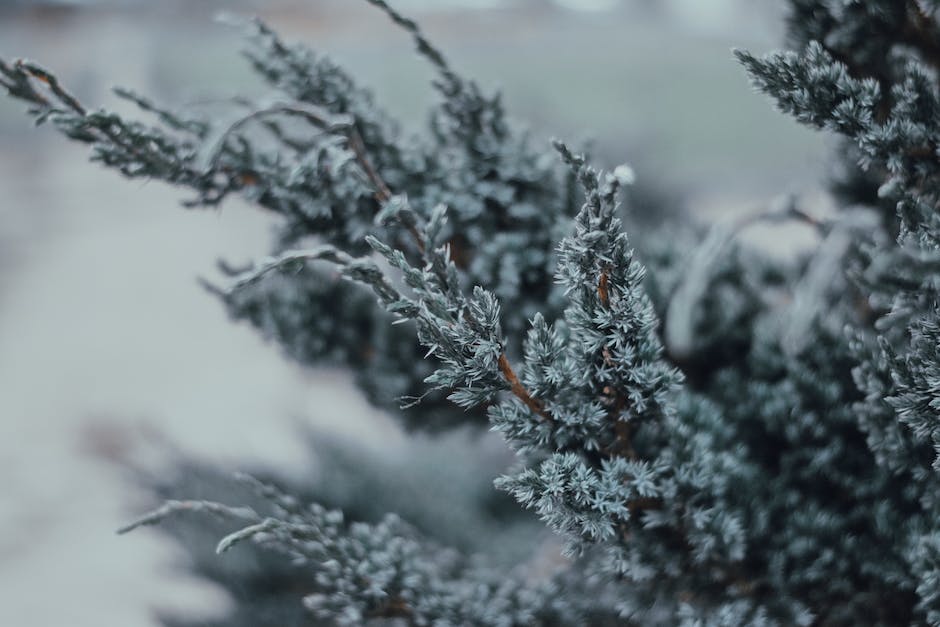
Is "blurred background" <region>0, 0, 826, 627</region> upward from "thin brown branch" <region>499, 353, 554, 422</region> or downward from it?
upward

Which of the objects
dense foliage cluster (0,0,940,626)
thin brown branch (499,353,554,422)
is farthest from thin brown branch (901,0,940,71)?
thin brown branch (499,353,554,422)

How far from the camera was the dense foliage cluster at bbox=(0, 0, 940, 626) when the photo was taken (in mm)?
322

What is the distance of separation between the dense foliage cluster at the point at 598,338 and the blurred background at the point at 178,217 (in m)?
0.08

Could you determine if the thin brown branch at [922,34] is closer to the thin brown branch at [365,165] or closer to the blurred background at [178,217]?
the blurred background at [178,217]

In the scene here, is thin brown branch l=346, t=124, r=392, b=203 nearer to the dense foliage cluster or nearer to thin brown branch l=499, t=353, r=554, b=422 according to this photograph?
the dense foliage cluster

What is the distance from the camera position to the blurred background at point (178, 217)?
960 millimetres

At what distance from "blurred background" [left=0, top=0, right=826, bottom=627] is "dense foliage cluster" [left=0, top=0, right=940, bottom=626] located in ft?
0.28

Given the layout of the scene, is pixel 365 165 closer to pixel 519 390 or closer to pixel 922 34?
pixel 519 390

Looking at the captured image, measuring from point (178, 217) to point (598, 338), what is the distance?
6.52ft

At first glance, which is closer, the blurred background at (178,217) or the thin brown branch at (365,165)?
the thin brown branch at (365,165)

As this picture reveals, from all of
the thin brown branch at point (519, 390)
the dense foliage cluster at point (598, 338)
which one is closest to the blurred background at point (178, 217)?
the dense foliage cluster at point (598, 338)

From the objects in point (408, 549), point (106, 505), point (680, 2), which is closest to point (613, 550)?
point (408, 549)

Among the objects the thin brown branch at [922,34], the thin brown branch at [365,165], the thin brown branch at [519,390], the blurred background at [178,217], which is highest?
the blurred background at [178,217]

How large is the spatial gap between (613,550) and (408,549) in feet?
0.37
